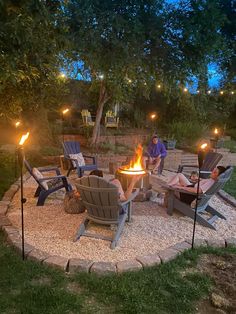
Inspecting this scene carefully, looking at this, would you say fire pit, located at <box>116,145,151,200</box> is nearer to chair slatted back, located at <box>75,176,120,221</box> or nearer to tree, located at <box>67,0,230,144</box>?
chair slatted back, located at <box>75,176,120,221</box>

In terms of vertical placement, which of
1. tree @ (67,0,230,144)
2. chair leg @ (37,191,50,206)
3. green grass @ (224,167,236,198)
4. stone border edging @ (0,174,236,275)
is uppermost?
tree @ (67,0,230,144)

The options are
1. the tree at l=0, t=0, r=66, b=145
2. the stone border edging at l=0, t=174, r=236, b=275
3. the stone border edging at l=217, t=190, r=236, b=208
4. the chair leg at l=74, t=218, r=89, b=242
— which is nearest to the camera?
the stone border edging at l=0, t=174, r=236, b=275

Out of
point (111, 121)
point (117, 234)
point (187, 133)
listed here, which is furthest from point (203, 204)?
point (111, 121)

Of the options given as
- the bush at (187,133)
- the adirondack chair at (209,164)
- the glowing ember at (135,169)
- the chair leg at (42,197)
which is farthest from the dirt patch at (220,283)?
the bush at (187,133)

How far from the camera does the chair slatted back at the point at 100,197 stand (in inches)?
144

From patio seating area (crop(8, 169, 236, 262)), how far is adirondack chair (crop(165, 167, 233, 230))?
102 mm

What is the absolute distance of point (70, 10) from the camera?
6.71 m

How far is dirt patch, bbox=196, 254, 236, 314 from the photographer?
2592 millimetres

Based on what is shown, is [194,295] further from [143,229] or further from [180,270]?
[143,229]

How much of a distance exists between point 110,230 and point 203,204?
5.11ft

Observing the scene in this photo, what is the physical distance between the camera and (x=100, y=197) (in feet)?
12.2

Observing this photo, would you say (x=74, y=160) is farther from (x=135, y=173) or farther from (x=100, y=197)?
(x=100, y=197)

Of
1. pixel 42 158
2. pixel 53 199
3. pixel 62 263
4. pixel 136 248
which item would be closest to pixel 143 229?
pixel 136 248

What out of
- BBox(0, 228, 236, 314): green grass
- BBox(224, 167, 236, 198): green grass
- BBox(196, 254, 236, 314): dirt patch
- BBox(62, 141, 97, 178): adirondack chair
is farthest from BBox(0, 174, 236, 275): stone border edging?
BBox(62, 141, 97, 178): adirondack chair
